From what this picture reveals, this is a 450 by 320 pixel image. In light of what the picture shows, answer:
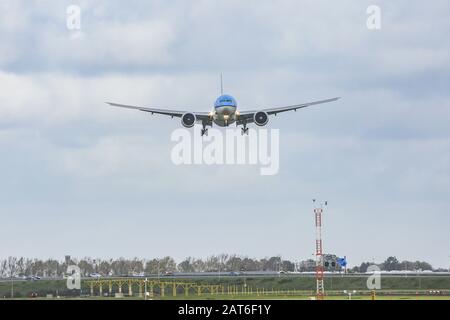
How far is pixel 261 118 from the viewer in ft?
487

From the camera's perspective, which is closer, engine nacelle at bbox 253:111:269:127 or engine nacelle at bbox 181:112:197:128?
engine nacelle at bbox 181:112:197:128

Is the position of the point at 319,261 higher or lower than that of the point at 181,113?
lower

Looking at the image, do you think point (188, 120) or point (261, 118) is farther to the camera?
point (261, 118)

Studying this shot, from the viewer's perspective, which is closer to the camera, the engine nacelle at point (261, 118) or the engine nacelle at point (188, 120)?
the engine nacelle at point (188, 120)

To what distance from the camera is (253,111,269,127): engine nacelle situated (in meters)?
148

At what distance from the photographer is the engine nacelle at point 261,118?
148125 millimetres

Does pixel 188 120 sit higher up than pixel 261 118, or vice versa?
pixel 261 118
